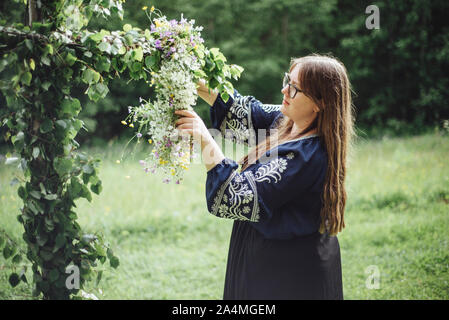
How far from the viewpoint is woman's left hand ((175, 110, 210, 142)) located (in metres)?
1.85

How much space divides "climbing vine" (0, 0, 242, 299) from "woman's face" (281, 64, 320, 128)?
37cm

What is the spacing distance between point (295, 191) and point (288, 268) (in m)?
0.41

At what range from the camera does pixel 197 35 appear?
201 cm

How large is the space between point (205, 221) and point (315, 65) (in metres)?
3.96

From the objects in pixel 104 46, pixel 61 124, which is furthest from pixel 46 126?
pixel 104 46

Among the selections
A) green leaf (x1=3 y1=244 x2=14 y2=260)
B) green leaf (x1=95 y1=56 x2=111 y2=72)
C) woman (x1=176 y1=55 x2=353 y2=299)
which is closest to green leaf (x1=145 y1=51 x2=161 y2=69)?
green leaf (x1=95 y1=56 x2=111 y2=72)

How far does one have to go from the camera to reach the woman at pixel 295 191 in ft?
5.95

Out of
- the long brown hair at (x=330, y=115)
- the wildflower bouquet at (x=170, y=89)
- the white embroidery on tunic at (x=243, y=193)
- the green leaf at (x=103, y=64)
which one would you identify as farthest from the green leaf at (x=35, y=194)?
the long brown hair at (x=330, y=115)

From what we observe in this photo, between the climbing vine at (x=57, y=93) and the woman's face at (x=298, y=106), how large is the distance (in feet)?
1.22

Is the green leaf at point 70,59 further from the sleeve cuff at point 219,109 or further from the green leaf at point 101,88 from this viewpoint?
the sleeve cuff at point 219,109

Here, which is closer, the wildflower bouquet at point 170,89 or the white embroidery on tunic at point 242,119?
the wildflower bouquet at point 170,89

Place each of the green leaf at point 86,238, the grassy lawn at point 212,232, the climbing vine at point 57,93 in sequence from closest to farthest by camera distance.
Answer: the climbing vine at point 57,93 < the green leaf at point 86,238 < the grassy lawn at point 212,232

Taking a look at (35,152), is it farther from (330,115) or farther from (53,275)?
(330,115)
